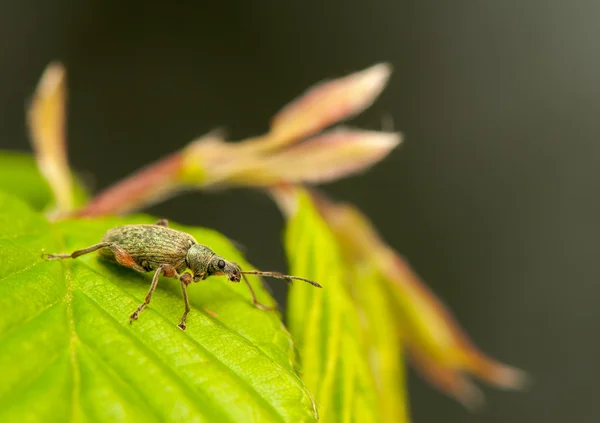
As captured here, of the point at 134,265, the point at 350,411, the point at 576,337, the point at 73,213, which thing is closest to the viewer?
the point at 350,411

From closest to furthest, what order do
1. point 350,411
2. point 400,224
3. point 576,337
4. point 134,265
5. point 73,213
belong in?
point 350,411 < point 134,265 < point 73,213 < point 576,337 < point 400,224

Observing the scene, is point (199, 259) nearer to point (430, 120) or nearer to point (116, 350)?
point (116, 350)

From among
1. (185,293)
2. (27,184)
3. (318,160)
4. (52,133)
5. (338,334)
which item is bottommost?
(338,334)

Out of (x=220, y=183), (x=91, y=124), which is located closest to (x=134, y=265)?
(x=220, y=183)

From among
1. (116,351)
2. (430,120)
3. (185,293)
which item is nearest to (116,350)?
A: (116,351)

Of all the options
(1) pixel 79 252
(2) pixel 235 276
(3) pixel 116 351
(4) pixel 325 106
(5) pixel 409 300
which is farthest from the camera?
(5) pixel 409 300

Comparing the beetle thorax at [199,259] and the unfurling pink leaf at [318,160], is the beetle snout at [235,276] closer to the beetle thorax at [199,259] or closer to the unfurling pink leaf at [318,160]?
the beetle thorax at [199,259]

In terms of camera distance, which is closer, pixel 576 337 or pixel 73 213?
pixel 73 213

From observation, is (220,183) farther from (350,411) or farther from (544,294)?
(544,294)
